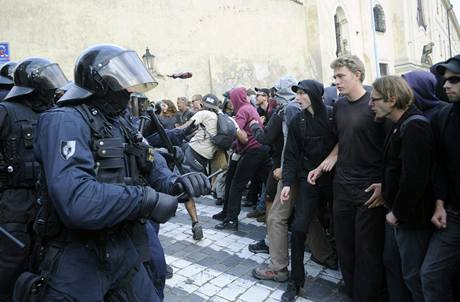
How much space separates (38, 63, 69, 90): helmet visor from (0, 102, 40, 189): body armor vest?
299mm

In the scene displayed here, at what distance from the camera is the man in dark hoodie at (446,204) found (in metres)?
2.38

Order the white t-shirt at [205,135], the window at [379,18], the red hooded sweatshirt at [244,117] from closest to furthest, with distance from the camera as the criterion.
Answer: the red hooded sweatshirt at [244,117], the white t-shirt at [205,135], the window at [379,18]

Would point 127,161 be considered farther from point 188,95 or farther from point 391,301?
point 188,95

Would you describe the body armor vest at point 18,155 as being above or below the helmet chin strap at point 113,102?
below

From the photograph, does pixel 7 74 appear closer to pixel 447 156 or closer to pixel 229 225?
pixel 229 225

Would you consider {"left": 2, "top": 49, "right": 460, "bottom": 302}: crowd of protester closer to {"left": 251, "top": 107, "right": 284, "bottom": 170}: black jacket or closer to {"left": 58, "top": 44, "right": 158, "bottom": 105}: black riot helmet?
{"left": 251, "top": 107, "right": 284, "bottom": 170}: black jacket

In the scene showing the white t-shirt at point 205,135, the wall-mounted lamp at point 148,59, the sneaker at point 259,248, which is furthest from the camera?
the wall-mounted lamp at point 148,59

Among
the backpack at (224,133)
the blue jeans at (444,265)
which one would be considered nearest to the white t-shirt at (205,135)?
the backpack at (224,133)

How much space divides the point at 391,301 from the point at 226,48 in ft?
47.2

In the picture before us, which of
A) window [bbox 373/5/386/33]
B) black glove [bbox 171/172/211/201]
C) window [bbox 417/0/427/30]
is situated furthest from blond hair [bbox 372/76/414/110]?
window [bbox 417/0/427/30]

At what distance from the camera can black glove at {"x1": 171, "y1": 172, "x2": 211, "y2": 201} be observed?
213 centimetres

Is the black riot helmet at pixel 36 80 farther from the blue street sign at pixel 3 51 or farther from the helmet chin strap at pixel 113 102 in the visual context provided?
the blue street sign at pixel 3 51

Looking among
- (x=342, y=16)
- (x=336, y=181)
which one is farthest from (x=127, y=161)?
(x=342, y=16)

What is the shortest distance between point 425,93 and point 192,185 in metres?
1.85
